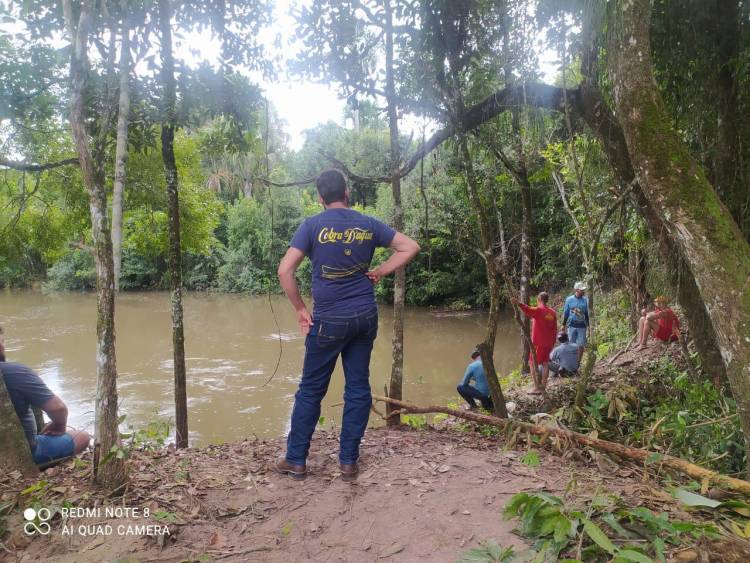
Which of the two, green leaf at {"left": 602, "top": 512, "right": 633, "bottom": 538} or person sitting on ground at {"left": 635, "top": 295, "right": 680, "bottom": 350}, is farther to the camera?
person sitting on ground at {"left": 635, "top": 295, "right": 680, "bottom": 350}

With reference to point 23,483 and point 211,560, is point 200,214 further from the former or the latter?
point 211,560

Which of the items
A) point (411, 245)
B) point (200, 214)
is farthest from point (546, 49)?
point (200, 214)

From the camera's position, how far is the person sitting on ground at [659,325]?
250 inches

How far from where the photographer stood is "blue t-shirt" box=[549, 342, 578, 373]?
23.9 feet

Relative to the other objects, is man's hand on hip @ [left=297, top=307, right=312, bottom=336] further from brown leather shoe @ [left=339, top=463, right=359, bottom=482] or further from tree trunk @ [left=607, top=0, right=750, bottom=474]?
tree trunk @ [left=607, top=0, right=750, bottom=474]

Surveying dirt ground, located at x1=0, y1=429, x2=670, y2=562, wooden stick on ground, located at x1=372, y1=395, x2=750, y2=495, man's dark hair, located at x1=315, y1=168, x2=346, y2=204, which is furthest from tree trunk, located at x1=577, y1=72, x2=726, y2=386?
man's dark hair, located at x1=315, y1=168, x2=346, y2=204

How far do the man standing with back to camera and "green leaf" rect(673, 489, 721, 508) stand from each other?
5.25 feet

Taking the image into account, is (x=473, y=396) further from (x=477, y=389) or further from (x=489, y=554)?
(x=489, y=554)

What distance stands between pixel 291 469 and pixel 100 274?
1574 millimetres

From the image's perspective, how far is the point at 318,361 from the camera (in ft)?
9.21

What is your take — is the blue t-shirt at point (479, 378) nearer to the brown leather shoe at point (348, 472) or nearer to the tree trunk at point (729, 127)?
the tree trunk at point (729, 127)

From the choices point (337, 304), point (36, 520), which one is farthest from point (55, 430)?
point (337, 304)

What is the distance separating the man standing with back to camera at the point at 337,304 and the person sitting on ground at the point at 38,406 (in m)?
1.43

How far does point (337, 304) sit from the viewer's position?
9.07 feet
